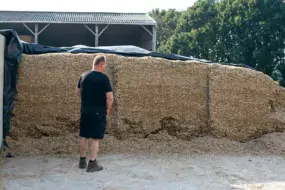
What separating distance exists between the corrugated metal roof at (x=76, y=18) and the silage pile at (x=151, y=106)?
1171 centimetres

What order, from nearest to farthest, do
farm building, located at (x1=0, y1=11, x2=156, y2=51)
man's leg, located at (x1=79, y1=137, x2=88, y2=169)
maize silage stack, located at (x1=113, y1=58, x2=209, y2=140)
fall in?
1. man's leg, located at (x1=79, y1=137, x2=88, y2=169)
2. maize silage stack, located at (x1=113, y1=58, x2=209, y2=140)
3. farm building, located at (x1=0, y1=11, x2=156, y2=51)

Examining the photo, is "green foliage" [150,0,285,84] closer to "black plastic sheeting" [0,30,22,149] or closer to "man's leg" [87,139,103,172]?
"black plastic sheeting" [0,30,22,149]

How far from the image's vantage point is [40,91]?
6.49m

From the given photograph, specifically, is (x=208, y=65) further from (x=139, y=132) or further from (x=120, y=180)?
(x=120, y=180)

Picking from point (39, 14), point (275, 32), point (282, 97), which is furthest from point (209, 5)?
point (282, 97)

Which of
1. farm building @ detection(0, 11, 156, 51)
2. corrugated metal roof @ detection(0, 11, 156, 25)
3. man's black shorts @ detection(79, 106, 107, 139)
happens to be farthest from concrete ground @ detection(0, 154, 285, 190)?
corrugated metal roof @ detection(0, 11, 156, 25)

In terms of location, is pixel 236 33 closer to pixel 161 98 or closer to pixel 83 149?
pixel 161 98

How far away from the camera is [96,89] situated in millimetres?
5078

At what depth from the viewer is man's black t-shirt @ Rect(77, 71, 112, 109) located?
5062 millimetres

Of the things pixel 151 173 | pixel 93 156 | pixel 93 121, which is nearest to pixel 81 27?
pixel 93 121

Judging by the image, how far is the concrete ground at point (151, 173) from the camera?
181 inches

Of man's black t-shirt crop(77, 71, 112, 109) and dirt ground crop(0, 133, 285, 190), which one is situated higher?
man's black t-shirt crop(77, 71, 112, 109)

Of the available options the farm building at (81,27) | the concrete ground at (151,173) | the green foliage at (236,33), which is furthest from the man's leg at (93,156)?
the green foliage at (236,33)

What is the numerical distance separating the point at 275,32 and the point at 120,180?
20486 mm
